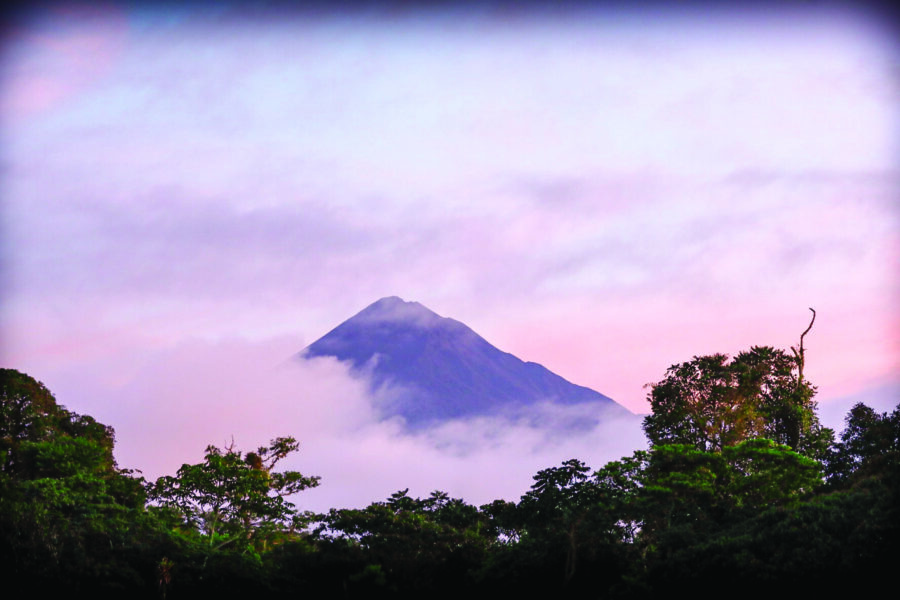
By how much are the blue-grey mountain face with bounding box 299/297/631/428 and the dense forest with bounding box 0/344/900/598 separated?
131329mm

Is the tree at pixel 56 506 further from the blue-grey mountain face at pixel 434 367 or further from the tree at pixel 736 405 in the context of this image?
the blue-grey mountain face at pixel 434 367

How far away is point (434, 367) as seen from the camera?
175 meters

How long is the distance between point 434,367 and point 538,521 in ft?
481

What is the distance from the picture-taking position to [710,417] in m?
34.4

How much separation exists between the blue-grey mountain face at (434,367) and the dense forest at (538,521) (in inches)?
5170

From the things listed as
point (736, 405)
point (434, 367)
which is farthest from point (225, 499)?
point (434, 367)

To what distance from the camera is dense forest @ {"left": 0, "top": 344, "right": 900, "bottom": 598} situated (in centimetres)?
2264

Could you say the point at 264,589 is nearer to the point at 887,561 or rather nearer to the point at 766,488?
the point at 766,488

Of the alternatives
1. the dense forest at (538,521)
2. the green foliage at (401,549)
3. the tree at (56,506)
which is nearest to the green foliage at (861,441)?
the dense forest at (538,521)

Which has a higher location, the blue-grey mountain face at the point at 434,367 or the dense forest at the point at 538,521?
the blue-grey mountain face at the point at 434,367

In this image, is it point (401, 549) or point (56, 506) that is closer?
point (56, 506)

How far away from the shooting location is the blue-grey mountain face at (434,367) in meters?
170

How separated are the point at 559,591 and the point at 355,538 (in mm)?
7120

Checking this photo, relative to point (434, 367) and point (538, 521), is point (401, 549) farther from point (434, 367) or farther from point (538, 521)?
point (434, 367)
